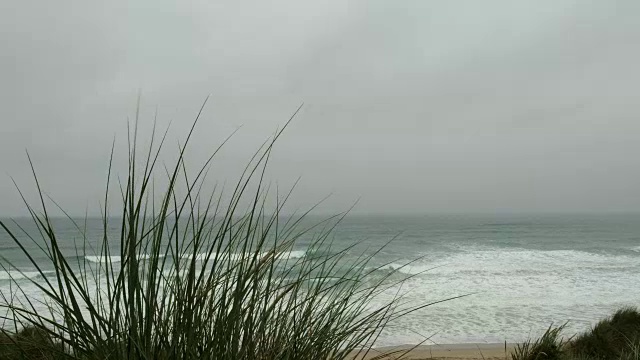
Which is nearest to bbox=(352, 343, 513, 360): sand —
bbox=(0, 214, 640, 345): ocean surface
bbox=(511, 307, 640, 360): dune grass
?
bbox=(0, 214, 640, 345): ocean surface

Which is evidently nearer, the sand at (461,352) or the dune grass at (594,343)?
the dune grass at (594,343)

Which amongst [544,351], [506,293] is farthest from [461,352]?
[506,293]

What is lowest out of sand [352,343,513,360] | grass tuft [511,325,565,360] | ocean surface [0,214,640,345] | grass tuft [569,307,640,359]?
ocean surface [0,214,640,345]

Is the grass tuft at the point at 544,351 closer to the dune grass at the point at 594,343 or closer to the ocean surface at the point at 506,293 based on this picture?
the dune grass at the point at 594,343

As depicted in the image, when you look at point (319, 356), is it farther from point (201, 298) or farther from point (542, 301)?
point (542, 301)

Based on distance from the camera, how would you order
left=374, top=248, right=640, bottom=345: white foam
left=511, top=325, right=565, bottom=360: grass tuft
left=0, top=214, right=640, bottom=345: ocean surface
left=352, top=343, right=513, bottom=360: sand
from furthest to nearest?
left=374, top=248, right=640, bottom=345: white foam < left=0, top=214, right=640, bottom=345: ocean surface < left=352, top=343, right=513, bottom=360: sand < left=511, top=325, right=565, bottom=360: grass tuft

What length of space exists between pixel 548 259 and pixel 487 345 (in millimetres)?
22537

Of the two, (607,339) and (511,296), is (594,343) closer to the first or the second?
(607,339)

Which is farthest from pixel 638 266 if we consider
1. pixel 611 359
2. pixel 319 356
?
pixel 319 356

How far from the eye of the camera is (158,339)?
1560mm

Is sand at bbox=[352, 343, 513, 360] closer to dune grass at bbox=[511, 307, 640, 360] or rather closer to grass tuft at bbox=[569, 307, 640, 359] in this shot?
dune grass at bbox=[511, 307, 640, 360]

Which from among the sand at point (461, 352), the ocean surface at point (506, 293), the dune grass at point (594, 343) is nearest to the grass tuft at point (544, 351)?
the dune grass at point (594, 343)

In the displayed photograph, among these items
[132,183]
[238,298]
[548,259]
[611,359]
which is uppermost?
[132,183]

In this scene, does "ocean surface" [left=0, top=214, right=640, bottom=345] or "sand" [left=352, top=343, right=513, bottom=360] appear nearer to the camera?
"sand" [left=352, top=343, right=513, bottom=360]
